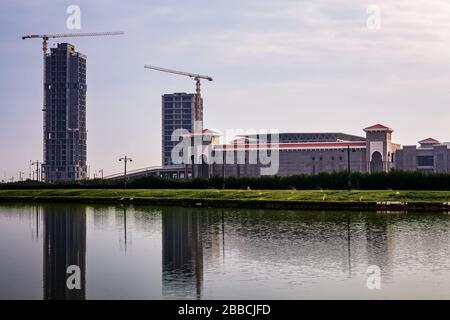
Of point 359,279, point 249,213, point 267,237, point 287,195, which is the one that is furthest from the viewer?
point 287,195

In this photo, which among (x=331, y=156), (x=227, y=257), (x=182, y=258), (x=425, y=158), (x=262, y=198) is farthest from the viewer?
(x=425, y=158)

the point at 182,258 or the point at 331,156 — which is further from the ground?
the point at 331,156

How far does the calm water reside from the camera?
20.3 meters

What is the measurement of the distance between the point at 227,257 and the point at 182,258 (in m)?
1.78

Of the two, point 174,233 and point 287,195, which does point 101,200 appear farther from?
point 174,233

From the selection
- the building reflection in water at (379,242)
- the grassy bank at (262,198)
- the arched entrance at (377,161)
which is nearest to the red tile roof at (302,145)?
the arched entrance at (377,161)

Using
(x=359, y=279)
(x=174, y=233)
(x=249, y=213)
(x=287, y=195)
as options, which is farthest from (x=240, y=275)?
(x=287, y=195)

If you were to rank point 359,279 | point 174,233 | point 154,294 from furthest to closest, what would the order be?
point 174,233
point 359,279
point 154,294

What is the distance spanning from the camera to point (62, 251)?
29.1 m

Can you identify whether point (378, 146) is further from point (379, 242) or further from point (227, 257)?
point (227, 257)

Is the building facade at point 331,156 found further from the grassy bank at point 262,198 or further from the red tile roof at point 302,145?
the grassy bank at point 262,198

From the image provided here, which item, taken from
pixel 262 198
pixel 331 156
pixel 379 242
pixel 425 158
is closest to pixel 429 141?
pixel 425 158

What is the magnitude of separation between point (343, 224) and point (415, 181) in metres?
30.2

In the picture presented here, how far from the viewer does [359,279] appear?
21891 mm
